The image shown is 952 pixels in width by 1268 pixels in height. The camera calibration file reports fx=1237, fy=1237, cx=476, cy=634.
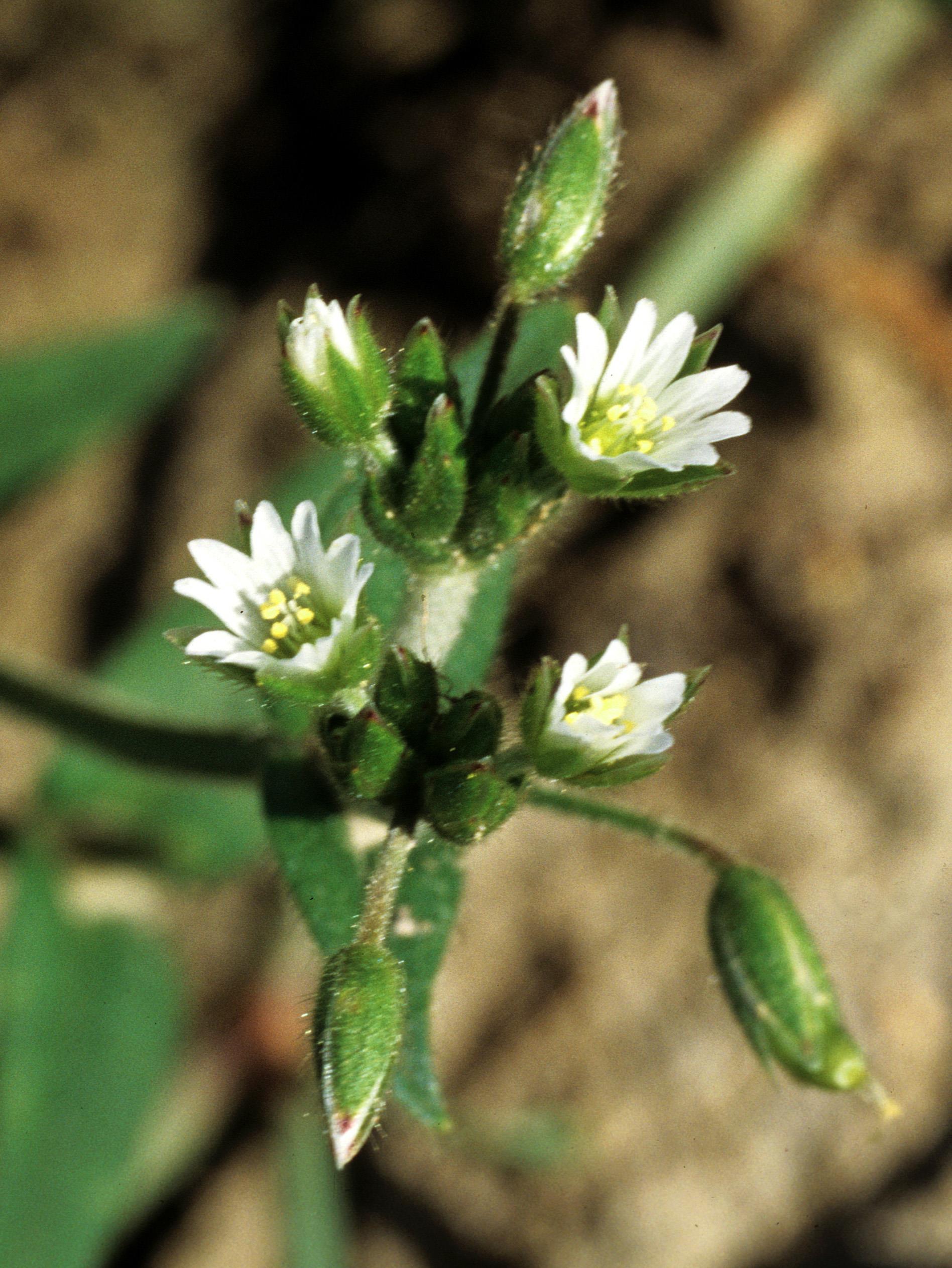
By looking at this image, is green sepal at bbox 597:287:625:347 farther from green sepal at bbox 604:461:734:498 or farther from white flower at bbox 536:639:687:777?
white flower at bbox 536:639:687:777

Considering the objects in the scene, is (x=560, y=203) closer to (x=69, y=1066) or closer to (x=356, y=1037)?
(x=356, y=1037)

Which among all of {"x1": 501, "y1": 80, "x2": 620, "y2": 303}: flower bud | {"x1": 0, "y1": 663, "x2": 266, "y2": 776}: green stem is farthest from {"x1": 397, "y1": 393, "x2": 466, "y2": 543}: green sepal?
{"x1": 0, "y1": 663, "x2": 266, "y2": 776}: green stem

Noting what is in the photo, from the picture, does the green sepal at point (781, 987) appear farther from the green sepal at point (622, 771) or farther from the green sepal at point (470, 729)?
the green sepal at point (470, 729)

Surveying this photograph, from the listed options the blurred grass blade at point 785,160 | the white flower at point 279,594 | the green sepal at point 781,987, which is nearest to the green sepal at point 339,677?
the white flower at point 279,594

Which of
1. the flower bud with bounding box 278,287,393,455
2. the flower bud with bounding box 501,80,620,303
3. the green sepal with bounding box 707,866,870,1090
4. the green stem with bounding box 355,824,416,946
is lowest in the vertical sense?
the green sepal with bounding box 707,866,870,1090

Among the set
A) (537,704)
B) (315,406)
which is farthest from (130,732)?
(537,704)
